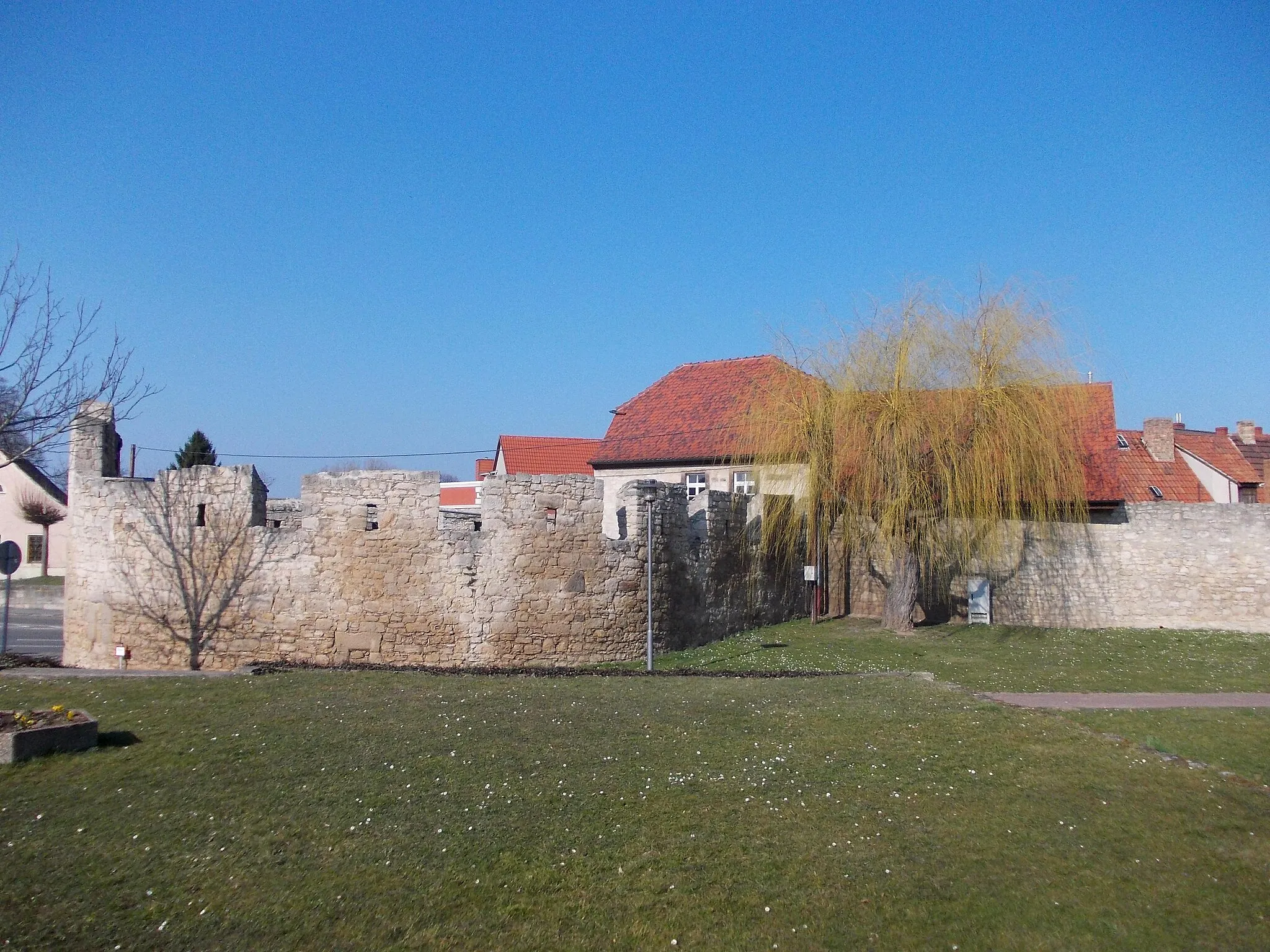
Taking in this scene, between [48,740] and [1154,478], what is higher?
[1154,478]

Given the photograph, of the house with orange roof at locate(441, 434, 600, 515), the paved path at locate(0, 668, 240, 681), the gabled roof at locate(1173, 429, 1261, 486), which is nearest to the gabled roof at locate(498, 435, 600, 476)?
the house with orange roof at locate(441, 434, 600, 515)

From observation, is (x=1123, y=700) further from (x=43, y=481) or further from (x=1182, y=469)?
(x=43, y=481)

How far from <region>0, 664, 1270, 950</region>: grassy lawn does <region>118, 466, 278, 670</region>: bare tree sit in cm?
629

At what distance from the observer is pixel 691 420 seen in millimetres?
28172

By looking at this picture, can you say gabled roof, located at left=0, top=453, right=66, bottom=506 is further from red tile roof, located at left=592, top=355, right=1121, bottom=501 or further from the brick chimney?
the brick chimney

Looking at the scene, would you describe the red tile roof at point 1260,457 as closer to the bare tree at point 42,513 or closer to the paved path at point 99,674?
the paved path at point 99,674

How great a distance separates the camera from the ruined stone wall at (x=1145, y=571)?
1922 centimetres

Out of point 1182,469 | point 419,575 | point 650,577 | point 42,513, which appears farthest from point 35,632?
point 1182,469

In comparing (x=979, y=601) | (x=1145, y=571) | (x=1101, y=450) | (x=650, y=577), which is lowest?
(x=979, y=601)

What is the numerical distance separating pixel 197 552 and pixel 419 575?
3.65m

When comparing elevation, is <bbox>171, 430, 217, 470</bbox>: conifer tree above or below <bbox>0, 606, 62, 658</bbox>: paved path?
above

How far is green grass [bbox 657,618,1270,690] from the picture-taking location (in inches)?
503

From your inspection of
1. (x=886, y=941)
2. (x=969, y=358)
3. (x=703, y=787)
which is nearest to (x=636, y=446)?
(x=969, y=358)

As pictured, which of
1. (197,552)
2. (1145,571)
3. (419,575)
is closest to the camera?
(419,575)
